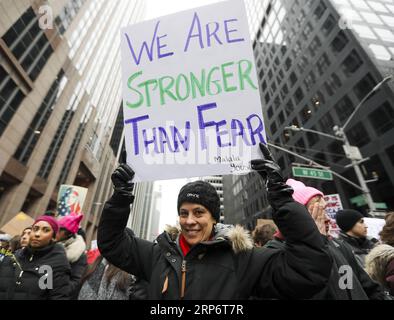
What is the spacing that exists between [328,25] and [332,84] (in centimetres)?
731

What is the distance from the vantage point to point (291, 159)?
3688 cm

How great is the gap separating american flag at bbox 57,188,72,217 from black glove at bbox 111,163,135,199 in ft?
25.8

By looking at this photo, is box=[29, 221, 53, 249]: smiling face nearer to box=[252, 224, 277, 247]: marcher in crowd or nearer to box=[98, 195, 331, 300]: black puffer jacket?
box=[98, 195, 331, 300]: black puffer jacket

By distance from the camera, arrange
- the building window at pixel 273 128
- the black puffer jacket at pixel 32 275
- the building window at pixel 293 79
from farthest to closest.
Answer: the building window at pixel 273 128
the building window at pixel 293 79
the black puffer jacket at pixel 32 275

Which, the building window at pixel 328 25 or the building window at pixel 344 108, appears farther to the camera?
the building window at pixel 328 25

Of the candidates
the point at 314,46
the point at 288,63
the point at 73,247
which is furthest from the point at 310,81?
the point at 73,247

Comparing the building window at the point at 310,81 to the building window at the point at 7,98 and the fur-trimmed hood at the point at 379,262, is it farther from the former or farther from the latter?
the fur-trimmed hood at the point at 379,262

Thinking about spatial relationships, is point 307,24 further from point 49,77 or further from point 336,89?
point 49,77

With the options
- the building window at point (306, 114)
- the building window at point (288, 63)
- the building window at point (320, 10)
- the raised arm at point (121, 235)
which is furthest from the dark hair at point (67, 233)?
the building window at point (288, 63)

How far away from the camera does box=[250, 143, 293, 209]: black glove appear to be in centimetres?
151

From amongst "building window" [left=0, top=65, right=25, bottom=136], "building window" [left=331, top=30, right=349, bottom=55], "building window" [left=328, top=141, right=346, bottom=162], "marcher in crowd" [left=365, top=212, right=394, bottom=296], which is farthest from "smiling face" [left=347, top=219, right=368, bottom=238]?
"building window" [left=331, top=30, right=349, bottom=55]

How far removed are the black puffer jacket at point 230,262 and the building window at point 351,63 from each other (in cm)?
2895

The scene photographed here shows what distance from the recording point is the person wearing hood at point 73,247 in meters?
3.57

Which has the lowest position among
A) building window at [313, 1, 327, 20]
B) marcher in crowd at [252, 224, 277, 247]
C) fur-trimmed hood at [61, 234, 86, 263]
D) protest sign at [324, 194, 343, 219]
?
fur-trimmed hood at [61, 234, 86, 263]
